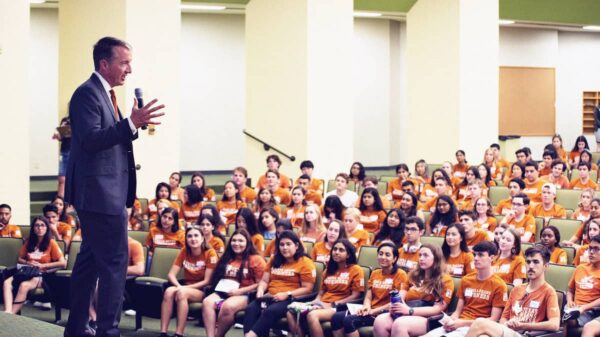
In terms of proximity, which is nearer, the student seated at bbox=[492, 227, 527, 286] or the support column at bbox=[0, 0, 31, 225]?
the student seated at bbox=[492, 227, 527, 286]

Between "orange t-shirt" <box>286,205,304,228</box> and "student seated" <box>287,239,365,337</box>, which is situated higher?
"orange t-shirt" <box>286,205,304,228</box>

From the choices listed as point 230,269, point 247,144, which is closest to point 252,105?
point 247,144

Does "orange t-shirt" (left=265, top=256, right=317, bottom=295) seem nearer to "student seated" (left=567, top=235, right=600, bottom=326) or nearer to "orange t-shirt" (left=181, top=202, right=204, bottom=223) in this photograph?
"student seated" (left=567, top=235, right=600, bottom=326)

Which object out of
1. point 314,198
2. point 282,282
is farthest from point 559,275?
point 314,198

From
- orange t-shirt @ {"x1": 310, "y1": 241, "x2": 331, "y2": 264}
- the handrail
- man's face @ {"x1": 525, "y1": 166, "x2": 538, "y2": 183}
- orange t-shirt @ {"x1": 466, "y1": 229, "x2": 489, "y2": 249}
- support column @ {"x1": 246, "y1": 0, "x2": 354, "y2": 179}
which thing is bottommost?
orange t-shirt @ {"x1": 310, "y1": 241, "x2": 331, "y2": 264}

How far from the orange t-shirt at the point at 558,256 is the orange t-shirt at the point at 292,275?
203 cm

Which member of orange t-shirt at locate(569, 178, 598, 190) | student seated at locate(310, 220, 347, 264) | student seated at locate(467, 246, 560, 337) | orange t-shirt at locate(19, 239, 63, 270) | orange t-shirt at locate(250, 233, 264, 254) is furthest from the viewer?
orange t-shirt at locate(569, 178, 598, 190)

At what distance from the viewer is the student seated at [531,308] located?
6379mm

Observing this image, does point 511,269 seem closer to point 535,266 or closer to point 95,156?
point 535,266

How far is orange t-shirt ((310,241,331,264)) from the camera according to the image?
8289mm

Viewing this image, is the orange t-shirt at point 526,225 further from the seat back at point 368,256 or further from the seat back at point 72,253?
the seat back at point 72,253

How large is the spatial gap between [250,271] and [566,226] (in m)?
3.18

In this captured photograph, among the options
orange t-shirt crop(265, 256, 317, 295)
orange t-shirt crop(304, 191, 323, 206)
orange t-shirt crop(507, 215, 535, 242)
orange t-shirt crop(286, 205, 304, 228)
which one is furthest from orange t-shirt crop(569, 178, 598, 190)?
orange t-shirt crop(265, 256, 317, 295)

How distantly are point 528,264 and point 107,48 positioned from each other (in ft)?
12.7
